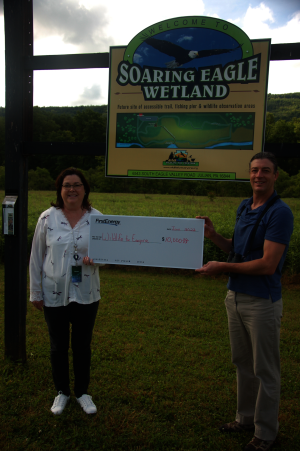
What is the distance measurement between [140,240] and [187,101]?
4.09 feet

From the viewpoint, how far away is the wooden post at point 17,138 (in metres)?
3.07

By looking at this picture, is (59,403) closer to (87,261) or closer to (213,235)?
(87,261)

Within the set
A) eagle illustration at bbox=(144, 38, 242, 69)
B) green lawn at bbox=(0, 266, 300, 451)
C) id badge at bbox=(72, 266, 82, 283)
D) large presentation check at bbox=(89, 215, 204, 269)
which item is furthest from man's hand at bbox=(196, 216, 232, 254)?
green lawn at bbox=(0, 266, 300, 451)

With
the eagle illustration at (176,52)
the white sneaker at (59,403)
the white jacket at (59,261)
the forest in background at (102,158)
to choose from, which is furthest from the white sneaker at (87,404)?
the forest in background at (102,158)

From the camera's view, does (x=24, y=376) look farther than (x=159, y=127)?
Yes

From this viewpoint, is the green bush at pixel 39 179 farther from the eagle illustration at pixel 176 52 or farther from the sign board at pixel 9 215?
the eagle illustration at pixel 176 52

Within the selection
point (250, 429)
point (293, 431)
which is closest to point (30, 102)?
point (250, 429)

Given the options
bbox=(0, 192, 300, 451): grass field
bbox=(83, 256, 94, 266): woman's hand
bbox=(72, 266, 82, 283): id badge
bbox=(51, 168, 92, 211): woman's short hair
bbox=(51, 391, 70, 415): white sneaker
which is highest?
bbox=(51, 168, 92, 211): woman's short hair

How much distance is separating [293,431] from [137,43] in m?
3.47

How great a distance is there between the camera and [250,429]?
253cm

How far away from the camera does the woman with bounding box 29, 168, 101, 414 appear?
2.50 meters

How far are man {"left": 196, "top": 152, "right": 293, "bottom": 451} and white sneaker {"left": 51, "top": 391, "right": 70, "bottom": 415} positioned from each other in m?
1.49

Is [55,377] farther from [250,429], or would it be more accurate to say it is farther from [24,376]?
[250,429]

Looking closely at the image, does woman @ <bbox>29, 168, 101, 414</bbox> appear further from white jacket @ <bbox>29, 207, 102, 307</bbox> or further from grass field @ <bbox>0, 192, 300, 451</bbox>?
grass field @ <bbox>0, 192, 300, 451</bbox>
